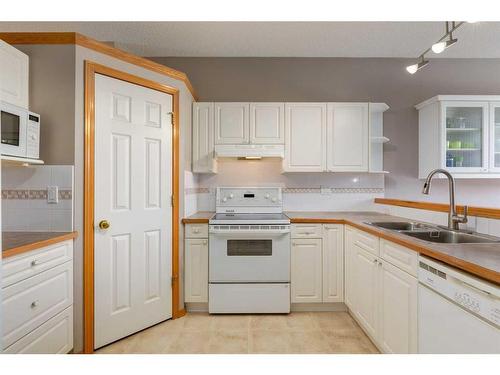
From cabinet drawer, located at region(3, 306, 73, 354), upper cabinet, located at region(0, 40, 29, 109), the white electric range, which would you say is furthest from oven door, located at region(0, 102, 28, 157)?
the white electric range

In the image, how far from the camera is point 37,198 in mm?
1851

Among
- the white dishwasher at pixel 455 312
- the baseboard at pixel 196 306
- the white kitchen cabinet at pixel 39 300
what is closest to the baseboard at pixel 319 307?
the baseboard at pixel 196 306

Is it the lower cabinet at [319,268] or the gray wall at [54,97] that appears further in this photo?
the lower cabinet at [319,268]

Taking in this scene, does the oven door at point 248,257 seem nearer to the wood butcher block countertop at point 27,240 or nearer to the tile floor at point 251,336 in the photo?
the tile floor at point 251,336

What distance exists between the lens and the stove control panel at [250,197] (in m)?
3.07

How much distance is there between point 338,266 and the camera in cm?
256

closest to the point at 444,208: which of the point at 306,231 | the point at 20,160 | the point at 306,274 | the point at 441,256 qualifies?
the point at 441,256

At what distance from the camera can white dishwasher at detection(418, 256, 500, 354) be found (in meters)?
0.99

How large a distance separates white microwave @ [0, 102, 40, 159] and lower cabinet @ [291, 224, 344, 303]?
2.09 m

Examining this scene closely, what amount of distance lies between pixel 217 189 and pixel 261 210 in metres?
0.55

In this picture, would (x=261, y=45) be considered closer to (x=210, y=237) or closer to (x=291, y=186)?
(x=291, y=186)

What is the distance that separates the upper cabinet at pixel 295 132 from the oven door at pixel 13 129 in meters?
1.48

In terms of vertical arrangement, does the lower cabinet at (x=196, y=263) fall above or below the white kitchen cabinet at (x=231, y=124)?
below

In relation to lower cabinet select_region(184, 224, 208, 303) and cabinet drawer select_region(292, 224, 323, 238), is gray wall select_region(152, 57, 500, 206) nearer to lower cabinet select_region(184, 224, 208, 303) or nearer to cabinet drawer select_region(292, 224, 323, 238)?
cabinet drawer select_region(292, 224, 323, 238)
